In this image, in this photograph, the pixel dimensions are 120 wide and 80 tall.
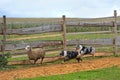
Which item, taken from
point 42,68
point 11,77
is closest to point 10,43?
point 42,68

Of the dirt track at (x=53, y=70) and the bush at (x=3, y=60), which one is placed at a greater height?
the bush at (x=3, y=60)

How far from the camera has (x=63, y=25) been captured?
1930cm

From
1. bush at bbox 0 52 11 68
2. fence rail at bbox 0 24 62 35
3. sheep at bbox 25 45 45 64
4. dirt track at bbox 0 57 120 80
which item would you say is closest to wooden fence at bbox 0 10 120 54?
fence rail at bbox 0 24 62 35

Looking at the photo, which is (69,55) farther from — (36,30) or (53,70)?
(53,70)

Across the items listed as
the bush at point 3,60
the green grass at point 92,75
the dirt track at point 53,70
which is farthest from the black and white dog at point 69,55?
the green grass at point 92,75

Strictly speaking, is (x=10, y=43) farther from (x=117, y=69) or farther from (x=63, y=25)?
(x=117, y=69)

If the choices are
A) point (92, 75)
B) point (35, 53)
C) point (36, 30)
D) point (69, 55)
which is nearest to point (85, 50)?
point (69, 55)

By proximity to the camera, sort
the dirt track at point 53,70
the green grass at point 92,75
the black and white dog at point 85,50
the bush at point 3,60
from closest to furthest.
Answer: the green grass at point 92,75 < the dirt track at point 53,70 < the bush at point 3,60 < the black and white dog at point 85,50

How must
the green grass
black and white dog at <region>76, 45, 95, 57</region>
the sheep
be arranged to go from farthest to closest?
1. black and white dog at <region>76, 45, 95, 57</region>
2. the sheep
3. the green grass

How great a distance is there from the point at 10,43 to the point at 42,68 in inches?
104

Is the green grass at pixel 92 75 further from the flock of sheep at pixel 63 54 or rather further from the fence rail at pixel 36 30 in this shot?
the fence rail at pixel 36 30

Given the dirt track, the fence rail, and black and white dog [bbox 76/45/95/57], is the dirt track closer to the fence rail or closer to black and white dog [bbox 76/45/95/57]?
black and white dog [bbox 76/45/95/57]

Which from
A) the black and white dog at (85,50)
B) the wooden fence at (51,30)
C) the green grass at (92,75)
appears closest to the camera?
the green grass at (92,75)

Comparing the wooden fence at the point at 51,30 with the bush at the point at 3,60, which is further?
the wooden fence at the point at 51,30
